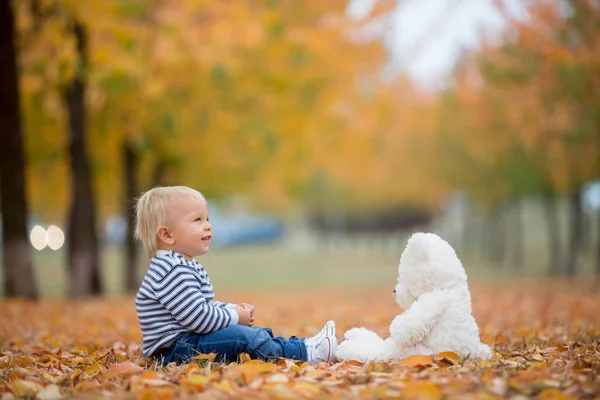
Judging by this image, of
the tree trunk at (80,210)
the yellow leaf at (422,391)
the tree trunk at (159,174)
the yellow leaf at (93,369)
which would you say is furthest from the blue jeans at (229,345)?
the tree trunk at (159,174)

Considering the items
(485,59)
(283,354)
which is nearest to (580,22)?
(485,59)

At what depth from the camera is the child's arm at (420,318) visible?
3.98 m

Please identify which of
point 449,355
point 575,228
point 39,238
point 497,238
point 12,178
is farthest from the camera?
point 39,238

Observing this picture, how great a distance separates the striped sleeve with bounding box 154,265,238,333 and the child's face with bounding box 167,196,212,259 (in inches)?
6.5

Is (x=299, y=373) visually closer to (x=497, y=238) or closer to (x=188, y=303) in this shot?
(x=188, y=303)

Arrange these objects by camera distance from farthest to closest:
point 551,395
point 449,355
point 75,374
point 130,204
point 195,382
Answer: point 130,204, point 449,355, point 75,374, point 195,382, point 551,395

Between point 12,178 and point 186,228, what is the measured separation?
7248 mm

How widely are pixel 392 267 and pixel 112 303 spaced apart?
18.2 meters

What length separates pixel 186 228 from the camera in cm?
432

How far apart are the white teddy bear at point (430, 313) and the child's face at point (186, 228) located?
1075 mm

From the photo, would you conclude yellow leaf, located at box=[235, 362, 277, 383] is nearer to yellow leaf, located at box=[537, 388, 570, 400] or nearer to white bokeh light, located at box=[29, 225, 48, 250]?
yellow leaf, located at box=[537, 388, 570, 400]

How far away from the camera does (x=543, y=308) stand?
9461mm

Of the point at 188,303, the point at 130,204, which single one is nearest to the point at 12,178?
the point at 130,204

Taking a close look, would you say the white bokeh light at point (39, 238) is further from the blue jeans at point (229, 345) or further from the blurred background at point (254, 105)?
the blue jeans at point (229, 345)
